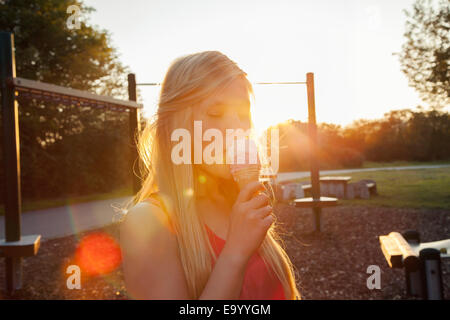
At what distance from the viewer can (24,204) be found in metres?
14.8

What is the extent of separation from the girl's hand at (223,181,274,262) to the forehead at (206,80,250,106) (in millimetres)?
351

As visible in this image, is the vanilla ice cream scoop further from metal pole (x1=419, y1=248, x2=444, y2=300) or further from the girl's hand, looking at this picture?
metal pole (x1=419, y1=248, x2=444, y2=300)

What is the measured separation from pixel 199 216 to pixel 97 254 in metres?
6.44

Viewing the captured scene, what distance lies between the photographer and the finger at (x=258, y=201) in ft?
3.18

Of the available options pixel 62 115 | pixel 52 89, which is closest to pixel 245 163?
pixel 52 89

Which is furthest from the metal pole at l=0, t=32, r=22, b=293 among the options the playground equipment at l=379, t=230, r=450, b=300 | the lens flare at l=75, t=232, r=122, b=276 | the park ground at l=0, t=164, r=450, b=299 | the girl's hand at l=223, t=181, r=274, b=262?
the playground equipment at l=379, t=230, r=450, b=300

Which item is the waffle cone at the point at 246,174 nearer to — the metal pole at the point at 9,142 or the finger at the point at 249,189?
the finger at the point at 249,189

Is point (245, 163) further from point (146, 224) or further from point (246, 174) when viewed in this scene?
point (146, 224)

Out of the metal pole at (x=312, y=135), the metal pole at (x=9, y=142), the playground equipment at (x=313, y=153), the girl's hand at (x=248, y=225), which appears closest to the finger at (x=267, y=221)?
the girl's hand at (x=248, y=225)

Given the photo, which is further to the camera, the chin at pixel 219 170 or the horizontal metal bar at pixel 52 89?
the horizontal metal bar at pixel 52 89

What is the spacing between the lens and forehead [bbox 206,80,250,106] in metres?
1.17

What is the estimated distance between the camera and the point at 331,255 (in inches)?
240

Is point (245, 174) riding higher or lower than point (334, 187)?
higher

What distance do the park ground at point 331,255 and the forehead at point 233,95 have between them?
1588 millimetres
